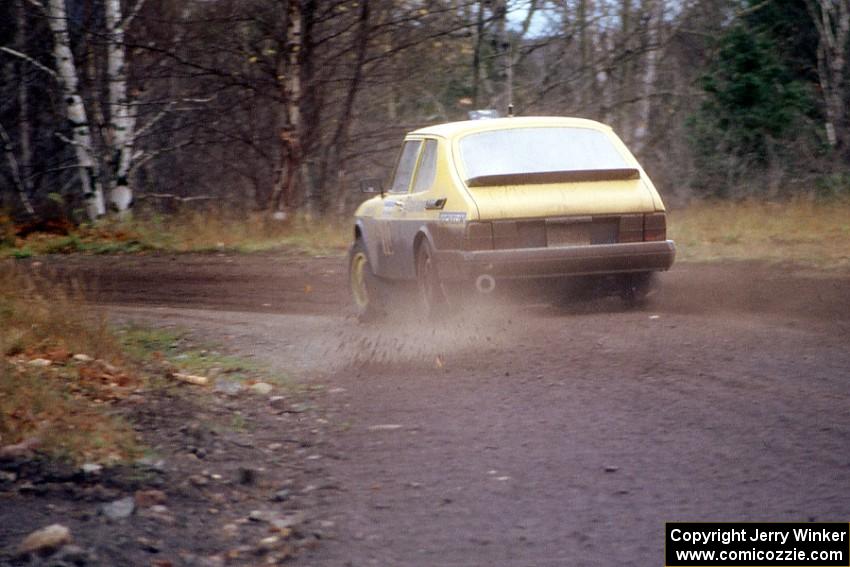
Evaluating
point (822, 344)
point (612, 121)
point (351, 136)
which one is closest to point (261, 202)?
point (351, 136)

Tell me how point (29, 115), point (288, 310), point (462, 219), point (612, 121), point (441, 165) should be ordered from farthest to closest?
point (29, 115)
point (612, 121)
point (288, 310)
point (441, 165)
point (462, 219)

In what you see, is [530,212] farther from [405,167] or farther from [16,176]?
[16,176]

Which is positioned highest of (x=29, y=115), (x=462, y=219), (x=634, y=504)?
(x=29, y=115)

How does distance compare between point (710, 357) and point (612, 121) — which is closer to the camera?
point (710, 357)

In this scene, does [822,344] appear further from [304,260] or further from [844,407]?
[304,260]

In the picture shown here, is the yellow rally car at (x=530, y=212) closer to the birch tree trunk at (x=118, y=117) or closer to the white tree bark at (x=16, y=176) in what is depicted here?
the birch tree trunk at (x=118, y=117)

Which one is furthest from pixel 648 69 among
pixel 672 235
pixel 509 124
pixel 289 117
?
pixel 509 124

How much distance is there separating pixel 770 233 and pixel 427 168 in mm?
7574

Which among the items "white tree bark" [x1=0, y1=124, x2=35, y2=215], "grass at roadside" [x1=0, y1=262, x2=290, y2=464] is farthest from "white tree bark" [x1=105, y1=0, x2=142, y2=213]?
"grass at roadside" [x1=0, y1=262, x2=290, y2=464]

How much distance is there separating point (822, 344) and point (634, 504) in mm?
3970

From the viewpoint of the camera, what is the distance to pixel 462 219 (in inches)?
378

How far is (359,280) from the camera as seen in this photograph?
12.4 metres

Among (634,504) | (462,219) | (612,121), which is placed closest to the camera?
(634,504)

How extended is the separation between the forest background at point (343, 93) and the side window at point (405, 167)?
9731mm
